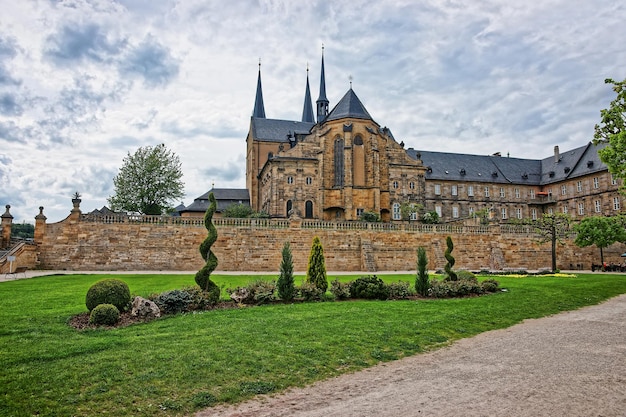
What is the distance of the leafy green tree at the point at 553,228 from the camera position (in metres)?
35.8

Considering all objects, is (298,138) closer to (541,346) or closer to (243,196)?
(243,196)

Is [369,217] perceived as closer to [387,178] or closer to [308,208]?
[308,208]

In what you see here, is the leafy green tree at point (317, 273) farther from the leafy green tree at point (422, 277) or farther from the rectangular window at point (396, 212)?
the rectangular window at point (396, 212)

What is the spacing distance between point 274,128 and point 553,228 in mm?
45208

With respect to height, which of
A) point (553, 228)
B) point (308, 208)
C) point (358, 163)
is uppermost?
point (358, 163)

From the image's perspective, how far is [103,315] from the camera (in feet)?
36.2

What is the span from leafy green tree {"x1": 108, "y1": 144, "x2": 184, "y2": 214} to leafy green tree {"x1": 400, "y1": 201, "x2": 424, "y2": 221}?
88.4 ft

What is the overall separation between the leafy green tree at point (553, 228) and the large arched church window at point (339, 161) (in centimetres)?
2118

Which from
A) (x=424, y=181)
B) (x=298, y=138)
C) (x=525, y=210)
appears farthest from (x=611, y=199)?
(x=298, y=138)

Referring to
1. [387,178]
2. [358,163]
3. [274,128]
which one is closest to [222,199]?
[274,128]

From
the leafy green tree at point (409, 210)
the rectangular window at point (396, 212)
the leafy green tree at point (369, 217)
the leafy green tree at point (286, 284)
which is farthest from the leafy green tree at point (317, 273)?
the rectangular window at point (396, 212)

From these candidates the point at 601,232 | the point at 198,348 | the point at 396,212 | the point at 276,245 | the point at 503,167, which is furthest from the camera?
the point at 503,167

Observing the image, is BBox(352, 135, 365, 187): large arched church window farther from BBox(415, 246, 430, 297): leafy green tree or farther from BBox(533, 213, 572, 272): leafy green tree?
BBox(415, 246, 430, 297): leafy green tree

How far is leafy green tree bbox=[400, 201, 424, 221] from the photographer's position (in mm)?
52531
